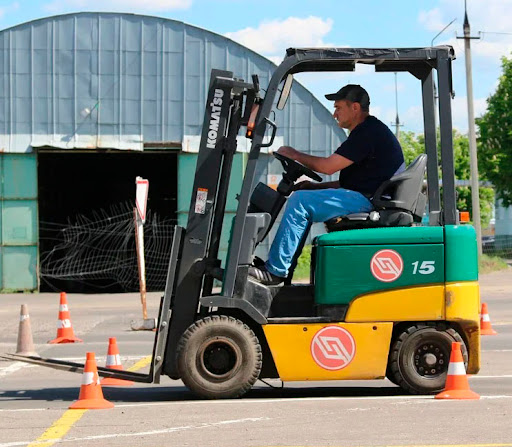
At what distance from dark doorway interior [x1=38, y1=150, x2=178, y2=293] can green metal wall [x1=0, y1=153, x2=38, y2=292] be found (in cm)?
51

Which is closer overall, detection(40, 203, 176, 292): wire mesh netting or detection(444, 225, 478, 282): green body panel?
detection(444, 225, 478, 282): green body panel

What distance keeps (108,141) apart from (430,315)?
22.0m

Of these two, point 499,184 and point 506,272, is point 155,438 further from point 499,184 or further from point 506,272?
point 499,184

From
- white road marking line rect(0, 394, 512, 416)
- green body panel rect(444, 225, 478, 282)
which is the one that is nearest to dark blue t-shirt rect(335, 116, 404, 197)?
green body panel rect(444, 225, 478, 282)

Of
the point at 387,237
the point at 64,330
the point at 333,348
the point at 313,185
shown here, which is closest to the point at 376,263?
the point at 387,237

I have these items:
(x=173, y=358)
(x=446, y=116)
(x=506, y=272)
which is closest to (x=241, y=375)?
(x=173, y=358)

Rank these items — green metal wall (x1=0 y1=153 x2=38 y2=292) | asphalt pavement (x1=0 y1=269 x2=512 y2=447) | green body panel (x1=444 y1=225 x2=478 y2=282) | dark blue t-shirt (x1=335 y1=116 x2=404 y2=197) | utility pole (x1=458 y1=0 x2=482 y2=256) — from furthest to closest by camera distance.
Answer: utility pole (x1=458 y1=0 x2=482 y2=256)
green metal wall (x1=0 y1=153 x2=38 y2=292)
dark blue t-shirt (x1=335 y1=116 x2=404 y2=197)
green body panel (x1=444 y1=225 x2=478 y2=282)
asphalt pavement (x1=0 y1=269 x2=512 y2=447)

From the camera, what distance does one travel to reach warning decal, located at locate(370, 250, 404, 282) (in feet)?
31.6

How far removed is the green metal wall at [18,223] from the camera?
101 feet

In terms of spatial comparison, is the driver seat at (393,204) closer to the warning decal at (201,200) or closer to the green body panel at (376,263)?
the green body panel at (376,263)

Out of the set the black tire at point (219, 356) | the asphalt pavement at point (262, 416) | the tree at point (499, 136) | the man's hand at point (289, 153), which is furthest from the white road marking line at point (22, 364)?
the tree at point (499, 136)

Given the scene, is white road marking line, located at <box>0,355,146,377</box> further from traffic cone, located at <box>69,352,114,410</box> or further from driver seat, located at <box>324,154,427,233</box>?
driver seat, located at <box>324,154,427,233</box>

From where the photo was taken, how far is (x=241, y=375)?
9.66 meters

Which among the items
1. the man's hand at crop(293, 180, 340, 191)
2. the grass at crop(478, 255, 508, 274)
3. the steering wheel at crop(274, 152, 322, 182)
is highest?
the steering wheel at crop(274, 152, 322, 182)
